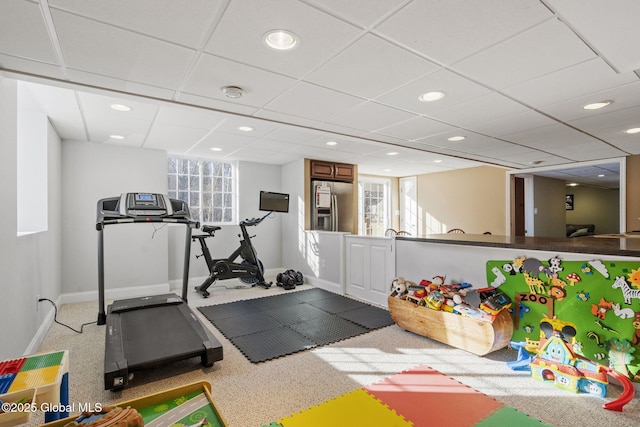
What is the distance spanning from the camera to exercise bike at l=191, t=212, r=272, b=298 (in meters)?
5.12

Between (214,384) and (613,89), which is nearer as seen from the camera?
(214,384)

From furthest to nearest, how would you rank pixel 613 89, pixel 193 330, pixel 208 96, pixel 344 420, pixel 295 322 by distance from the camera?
pixel 295 322 → pixel 193 330 → pixel 208 96 → pixel 613 89 → pixel 344 420

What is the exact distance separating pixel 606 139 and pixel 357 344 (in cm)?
446

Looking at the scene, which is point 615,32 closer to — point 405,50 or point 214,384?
point 405,50

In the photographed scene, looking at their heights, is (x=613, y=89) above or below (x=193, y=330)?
above

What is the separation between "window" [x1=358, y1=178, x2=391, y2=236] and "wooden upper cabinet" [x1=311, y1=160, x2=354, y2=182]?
200 cm

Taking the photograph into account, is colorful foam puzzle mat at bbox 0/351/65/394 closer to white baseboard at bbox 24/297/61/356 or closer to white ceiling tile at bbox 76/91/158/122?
white baseboard at bbox 24/297/61/356

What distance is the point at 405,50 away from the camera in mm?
1975

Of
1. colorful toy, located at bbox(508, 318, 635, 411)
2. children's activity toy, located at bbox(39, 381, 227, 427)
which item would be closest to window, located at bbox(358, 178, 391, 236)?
colorful toy, located at bbox(508, 318, 635, 411)

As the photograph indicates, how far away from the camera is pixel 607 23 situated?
1675 millimetres

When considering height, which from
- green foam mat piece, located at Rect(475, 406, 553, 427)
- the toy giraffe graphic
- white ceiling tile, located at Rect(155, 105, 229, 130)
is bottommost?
green foam mat piece, located at Rect(475, 406, 553, 427)

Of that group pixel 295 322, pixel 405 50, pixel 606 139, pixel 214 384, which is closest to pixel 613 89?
pixel 405 50

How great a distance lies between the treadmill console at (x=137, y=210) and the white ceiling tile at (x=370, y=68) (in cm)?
244

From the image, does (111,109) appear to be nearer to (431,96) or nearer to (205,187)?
(205,187)
